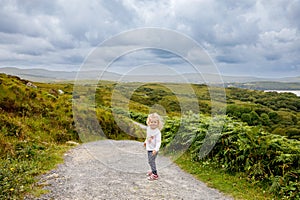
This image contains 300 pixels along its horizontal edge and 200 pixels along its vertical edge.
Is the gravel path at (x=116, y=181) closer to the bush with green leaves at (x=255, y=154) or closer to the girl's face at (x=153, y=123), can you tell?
the bush with green leaves at (x=255, y=154)

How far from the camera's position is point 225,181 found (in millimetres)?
8523

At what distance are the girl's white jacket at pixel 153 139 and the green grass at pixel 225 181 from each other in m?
2.05

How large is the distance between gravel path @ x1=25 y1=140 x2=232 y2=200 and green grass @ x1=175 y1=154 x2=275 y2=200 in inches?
12.4

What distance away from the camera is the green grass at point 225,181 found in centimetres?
755

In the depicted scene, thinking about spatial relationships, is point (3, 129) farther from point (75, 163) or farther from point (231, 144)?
point (231, 144)

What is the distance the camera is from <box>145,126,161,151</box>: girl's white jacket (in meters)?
8.20

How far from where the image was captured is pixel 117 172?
8992 mm

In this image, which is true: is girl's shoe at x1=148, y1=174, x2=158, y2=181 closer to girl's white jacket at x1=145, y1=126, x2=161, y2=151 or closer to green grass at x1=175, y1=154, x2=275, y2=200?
girl's white jacket at x1=145, y1=126, x2=161, y2=151

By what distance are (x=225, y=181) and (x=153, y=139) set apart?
8.67 ft

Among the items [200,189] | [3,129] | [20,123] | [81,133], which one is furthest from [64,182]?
[81,133]

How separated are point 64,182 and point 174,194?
3125 mm

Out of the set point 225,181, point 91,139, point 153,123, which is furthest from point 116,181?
point 91,139

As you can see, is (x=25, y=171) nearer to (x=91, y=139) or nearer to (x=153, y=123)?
(x=153, y=123)

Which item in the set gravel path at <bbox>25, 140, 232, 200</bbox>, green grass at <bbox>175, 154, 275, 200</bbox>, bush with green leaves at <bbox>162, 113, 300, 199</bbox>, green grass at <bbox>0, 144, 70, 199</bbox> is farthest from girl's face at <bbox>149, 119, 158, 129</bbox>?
green grass at <bbox>0, 144, 70, 199</bbox>
